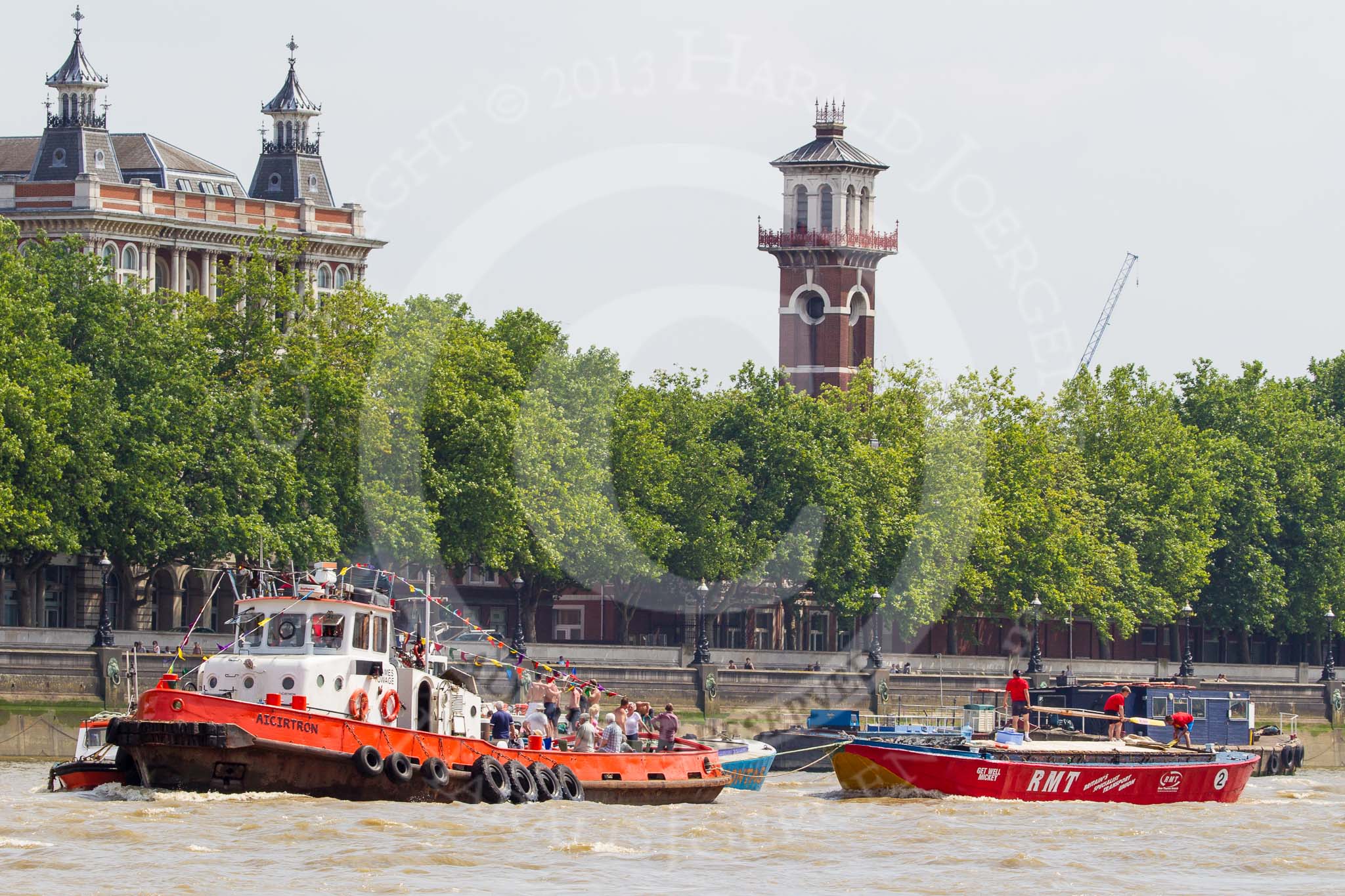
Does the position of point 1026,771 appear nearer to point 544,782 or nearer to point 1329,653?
point 544,782

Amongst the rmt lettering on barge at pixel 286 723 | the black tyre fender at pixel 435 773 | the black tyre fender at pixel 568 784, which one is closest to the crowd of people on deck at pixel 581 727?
the black tyre fender at pixel 568 784

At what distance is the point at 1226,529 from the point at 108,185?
154ft

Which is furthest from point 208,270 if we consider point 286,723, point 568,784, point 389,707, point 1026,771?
point 286,723

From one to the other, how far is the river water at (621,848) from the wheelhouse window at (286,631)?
341 cm

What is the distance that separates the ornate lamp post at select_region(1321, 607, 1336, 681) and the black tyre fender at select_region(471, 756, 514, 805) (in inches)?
2584

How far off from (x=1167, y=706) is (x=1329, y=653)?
3690 centimetres

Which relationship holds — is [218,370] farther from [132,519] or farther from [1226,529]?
[1226,529]

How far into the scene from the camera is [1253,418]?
128 meters

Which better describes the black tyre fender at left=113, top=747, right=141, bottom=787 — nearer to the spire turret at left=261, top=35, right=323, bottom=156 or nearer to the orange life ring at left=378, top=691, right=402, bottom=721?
the orange life ring at left=378, top=691, right=402, bottom=721

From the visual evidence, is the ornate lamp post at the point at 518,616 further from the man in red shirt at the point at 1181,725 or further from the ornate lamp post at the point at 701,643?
the man in red shirt at the point at 1181,725

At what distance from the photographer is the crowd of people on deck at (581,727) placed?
209ft

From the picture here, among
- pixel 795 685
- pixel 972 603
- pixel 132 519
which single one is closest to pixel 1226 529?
pixel 972 603

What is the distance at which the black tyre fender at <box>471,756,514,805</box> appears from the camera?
6053cm

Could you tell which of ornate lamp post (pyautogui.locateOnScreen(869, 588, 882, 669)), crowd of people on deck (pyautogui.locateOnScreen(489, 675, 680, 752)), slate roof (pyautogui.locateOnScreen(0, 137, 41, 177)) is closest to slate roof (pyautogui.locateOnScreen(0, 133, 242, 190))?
slate roof (pyautogui.locateOnScreen(0, 137, 41, 177))
